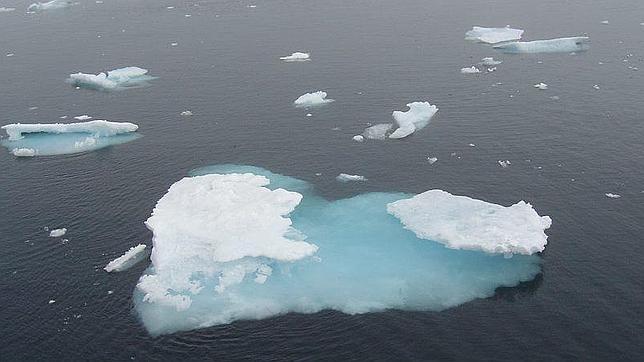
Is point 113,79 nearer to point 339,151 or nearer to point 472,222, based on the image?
point 339,151

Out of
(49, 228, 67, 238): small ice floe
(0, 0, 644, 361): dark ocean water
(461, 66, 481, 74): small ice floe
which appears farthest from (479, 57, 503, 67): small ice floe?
(49, 228, 67, 238): small ice floe

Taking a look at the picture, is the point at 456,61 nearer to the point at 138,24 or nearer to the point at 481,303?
the point at 481,303

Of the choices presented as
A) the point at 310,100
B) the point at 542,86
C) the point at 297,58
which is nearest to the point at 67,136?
the point at 310,100

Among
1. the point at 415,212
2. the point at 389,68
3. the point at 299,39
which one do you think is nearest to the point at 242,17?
the point at 299,39

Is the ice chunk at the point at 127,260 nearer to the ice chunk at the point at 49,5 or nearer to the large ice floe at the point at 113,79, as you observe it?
the large ice floe at the point at 113,79

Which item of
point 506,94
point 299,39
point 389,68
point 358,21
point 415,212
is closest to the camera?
point 415,212

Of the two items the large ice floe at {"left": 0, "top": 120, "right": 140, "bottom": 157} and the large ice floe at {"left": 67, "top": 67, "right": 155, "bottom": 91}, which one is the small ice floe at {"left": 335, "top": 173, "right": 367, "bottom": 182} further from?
the large ice floe at {"left": 67, "top": 67, "right": 155, "bottom": 91}

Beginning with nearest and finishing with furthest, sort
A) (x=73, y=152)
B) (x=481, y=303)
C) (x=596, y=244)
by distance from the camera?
(x=481, y=303) → (x=596, y=244) → (x=73, y=152)
